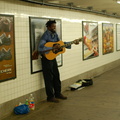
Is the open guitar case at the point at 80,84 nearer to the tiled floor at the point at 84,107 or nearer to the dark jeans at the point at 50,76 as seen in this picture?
the tiled floor at the point at 84,107

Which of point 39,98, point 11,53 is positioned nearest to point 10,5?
point 11,53

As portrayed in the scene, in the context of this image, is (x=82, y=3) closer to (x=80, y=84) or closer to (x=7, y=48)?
(x=80, y=84)

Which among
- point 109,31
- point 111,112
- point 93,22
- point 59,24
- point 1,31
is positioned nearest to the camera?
point 1,31

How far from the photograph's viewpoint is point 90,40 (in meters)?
9.84

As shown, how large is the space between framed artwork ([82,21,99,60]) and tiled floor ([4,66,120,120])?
1770mm

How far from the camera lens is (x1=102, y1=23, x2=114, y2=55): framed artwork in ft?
37.3

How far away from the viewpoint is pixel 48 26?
6559mm

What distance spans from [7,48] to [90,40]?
4971 millimetres

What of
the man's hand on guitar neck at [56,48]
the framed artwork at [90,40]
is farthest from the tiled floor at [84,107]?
the framed artwork at [90,40]

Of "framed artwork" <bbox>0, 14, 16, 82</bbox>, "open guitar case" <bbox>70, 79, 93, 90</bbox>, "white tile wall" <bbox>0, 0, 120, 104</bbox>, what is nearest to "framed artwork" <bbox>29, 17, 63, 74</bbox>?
"white tile wall" <bbox>0, 0, 120, 104</bbox>

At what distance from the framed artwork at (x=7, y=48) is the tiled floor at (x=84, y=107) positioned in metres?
0.98

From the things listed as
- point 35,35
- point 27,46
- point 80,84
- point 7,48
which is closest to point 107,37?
point 80,84

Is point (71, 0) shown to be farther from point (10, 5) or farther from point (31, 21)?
point (10, 5)

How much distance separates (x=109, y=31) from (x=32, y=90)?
6841 mm
